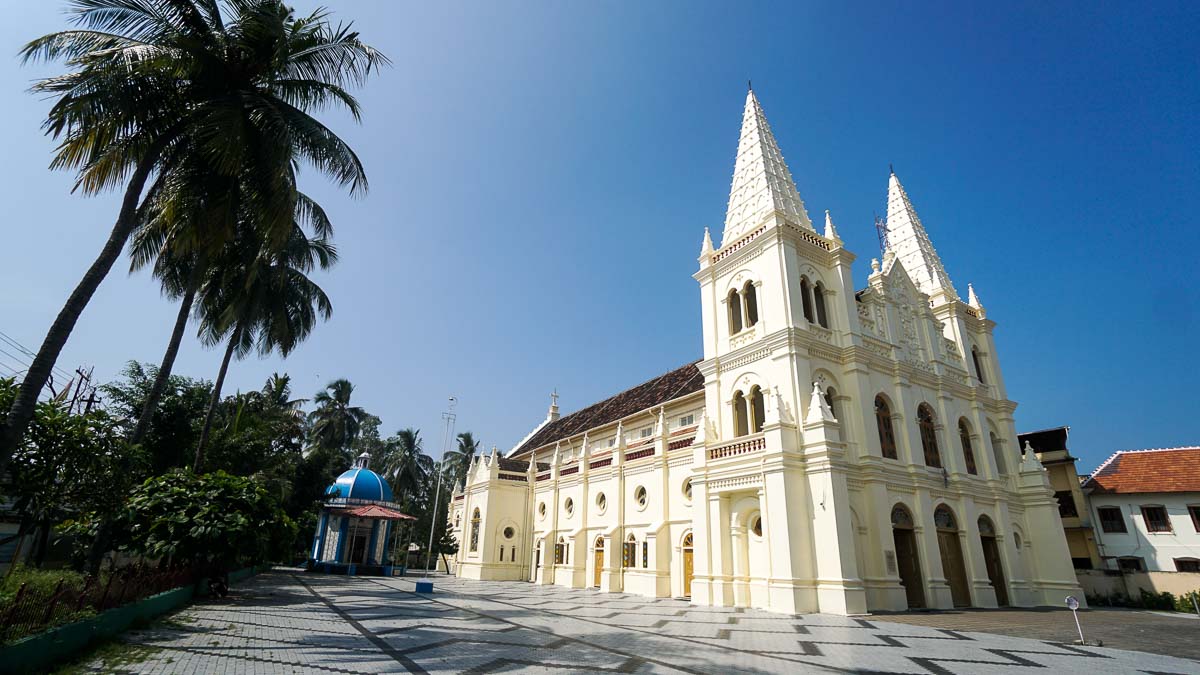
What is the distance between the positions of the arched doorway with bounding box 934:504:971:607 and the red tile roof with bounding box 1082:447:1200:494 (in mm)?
14469

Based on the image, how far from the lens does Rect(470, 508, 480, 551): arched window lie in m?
35.3

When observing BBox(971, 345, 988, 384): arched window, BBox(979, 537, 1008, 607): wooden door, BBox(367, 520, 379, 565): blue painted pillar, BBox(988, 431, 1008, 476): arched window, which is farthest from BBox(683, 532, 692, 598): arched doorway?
BBox(367, 520, 379, 565): blue painted pillar

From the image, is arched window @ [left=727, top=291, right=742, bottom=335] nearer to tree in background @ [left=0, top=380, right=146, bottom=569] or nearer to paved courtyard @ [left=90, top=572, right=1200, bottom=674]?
paved courtyard @ [left=90, top=572, right=1200, bottom=674]

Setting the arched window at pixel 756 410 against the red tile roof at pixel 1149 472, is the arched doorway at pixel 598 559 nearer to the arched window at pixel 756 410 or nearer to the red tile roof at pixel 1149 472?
the arched window at pixel 756 410

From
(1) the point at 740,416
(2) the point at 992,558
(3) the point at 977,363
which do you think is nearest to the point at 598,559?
(1) the point at 740,416

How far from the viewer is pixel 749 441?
19250 millimetres

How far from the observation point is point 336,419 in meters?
49.9

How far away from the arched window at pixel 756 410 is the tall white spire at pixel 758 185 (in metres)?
6.60

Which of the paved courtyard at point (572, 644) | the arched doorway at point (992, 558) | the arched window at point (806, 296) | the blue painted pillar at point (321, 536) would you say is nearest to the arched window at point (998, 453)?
the arched doorway at point (992, 558)

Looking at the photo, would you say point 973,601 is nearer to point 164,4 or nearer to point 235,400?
point 164,4

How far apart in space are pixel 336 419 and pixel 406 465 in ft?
25.6

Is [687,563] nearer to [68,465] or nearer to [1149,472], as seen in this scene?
[68,465]

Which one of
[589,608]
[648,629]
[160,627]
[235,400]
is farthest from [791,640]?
[235,400]

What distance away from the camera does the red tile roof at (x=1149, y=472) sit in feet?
88.0
